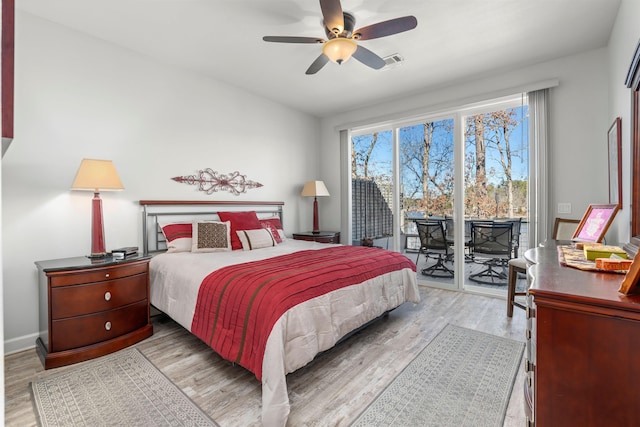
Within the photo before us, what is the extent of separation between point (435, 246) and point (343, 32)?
3008mm

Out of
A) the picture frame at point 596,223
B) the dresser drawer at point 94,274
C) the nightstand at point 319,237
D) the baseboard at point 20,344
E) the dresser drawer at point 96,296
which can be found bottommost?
the baseboard at point 20,344

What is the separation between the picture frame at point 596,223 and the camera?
180 centimetres

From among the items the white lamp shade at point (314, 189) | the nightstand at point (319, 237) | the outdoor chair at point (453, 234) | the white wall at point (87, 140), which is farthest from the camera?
the white lamp shade at point (314, 189)

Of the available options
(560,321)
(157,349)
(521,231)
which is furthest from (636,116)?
(157,349)

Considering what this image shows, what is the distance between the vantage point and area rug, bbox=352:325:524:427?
175 cm

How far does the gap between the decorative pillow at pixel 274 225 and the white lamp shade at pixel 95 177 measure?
177 centimetres

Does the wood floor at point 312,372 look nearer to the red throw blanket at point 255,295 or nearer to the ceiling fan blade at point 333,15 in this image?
the red throw blanket at point 255,295

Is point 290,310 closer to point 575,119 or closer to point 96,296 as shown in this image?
point 96,296

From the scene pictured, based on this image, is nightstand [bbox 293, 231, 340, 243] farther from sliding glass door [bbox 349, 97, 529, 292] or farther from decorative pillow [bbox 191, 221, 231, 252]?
decorative pillow [bbox 191, 221, 231, 252]

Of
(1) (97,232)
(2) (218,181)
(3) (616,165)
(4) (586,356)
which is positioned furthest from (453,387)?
(2) (218,181)

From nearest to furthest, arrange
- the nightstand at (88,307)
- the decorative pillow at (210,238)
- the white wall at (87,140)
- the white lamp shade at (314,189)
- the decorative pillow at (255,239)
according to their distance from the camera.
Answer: the nightstand at (88,307) < the white wall at (87,140) < the decorative pillow at (210,238) < the decorative pillow at (255,239) < the white lamp shade at (314,189)

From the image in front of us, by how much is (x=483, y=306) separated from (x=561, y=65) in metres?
2.74

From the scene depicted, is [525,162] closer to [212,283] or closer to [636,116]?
[636,116]

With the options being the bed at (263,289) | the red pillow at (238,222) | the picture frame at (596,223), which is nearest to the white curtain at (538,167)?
the picture frame at (596,223)
